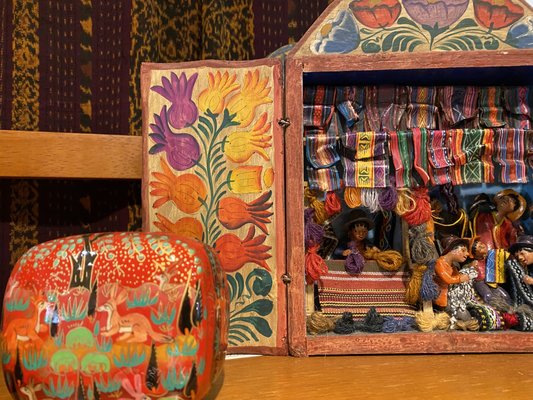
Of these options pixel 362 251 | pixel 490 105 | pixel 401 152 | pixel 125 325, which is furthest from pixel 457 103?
pixel 125 325

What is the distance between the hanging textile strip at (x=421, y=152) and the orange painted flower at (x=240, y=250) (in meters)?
0.37

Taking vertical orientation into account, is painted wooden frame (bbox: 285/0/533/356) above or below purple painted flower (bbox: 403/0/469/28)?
below

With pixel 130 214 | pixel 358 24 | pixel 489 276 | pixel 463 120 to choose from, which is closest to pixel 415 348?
pixel 489 276

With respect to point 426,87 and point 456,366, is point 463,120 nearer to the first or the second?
point 426,87

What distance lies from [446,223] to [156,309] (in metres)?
0.82

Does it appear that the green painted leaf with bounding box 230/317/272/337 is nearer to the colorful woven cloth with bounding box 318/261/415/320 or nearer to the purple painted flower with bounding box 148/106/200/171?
the colorful woven cloth with bounding box 318/261/415/320

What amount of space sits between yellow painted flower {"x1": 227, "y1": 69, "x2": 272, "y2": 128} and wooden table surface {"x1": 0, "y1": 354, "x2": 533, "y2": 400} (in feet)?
1.53

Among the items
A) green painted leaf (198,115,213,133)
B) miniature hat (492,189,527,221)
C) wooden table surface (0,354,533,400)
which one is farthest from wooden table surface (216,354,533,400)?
green painted leaf (198,115,213,133)

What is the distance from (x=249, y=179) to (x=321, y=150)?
192mm

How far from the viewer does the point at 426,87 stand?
1227mm

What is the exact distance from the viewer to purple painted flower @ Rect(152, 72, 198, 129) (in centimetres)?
111

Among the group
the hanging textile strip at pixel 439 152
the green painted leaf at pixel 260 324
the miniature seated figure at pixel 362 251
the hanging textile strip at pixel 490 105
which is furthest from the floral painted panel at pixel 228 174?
the hanging textile strip at pixel 490 105

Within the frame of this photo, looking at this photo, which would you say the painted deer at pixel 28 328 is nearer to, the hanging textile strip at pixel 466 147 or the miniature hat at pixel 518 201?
the hanging textile strip at pixel 466 147

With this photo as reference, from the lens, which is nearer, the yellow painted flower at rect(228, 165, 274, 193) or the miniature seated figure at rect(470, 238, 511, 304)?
the yellow painted flower at rect(228, 165, 274, 193)
